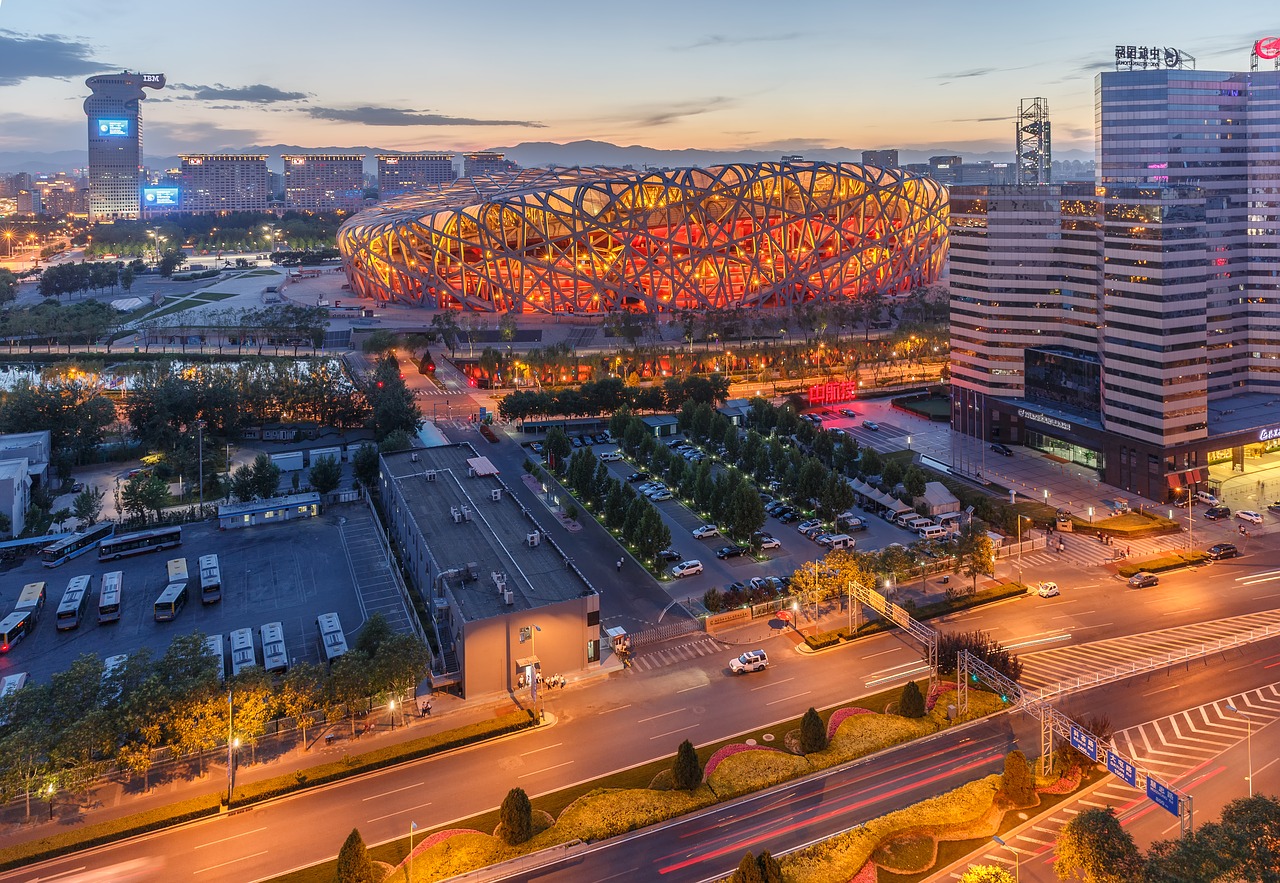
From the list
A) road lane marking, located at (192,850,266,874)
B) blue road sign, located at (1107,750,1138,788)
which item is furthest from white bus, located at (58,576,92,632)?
blue road sign, located at (1107,750,1138,788)

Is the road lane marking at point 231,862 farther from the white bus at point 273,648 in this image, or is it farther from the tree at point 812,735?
the tree at point 812,735

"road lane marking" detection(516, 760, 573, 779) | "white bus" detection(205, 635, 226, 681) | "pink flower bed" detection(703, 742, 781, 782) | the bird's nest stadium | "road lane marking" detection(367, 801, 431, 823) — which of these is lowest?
"road lane marking" detection(367, 801, 431, 823)

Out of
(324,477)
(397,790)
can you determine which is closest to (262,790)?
(397,790)

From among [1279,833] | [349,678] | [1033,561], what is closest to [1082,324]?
[1033,561]

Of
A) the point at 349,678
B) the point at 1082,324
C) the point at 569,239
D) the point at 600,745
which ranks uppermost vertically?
the point at 569,239

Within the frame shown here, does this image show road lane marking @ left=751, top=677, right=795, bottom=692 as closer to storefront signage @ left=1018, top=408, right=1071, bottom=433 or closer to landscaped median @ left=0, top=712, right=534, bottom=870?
landscaped median @ left=0, top=712, right=534, bottom=870

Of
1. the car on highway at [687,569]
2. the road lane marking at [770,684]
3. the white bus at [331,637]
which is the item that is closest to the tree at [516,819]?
the road lane marking at [770,684]

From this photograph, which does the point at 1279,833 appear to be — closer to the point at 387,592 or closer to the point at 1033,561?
the point at 1033,561
